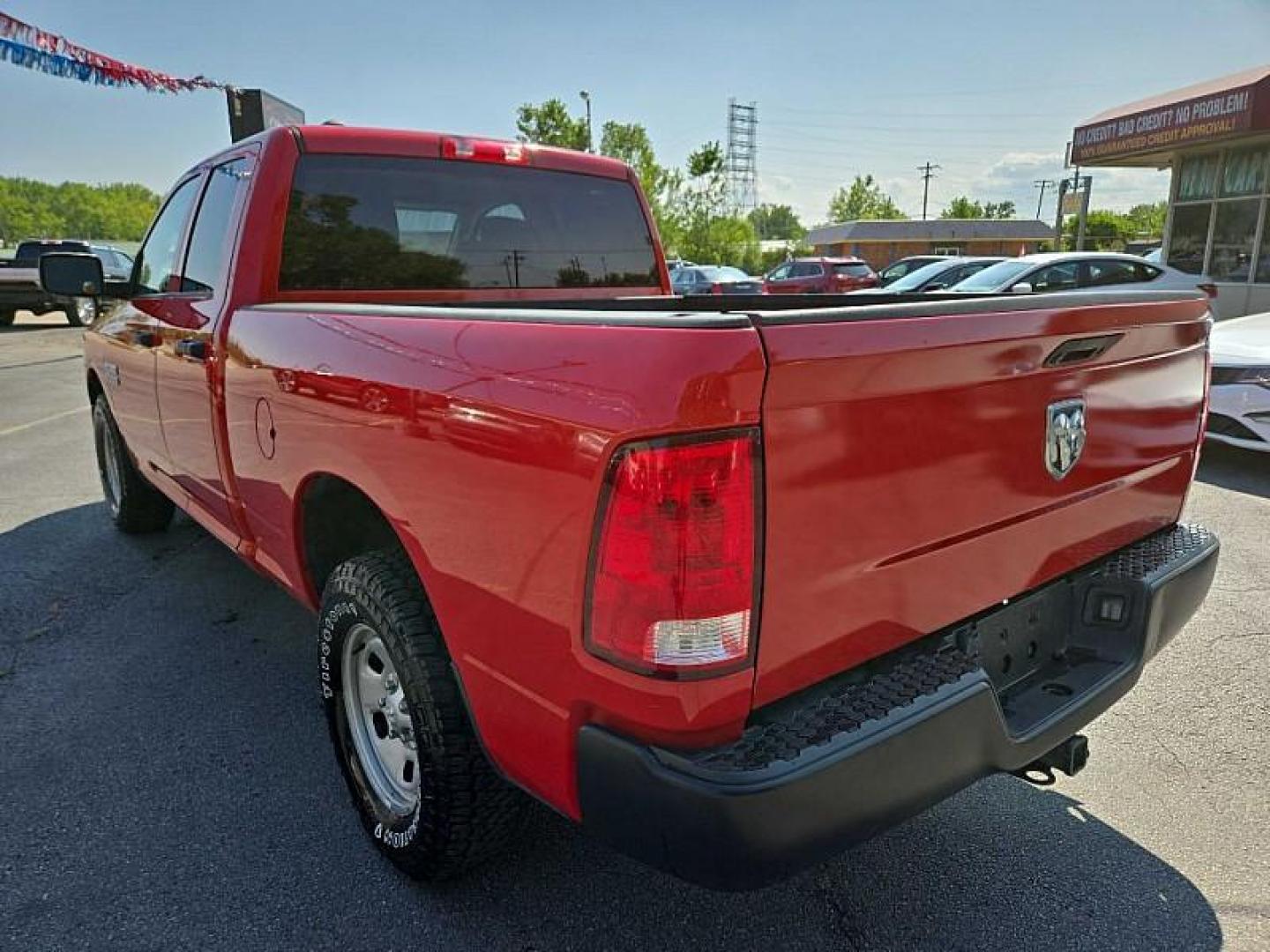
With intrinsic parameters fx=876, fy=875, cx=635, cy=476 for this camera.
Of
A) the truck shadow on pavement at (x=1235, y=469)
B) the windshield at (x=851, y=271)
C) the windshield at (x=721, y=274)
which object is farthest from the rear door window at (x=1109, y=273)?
the windshield at (x=721, y=274)

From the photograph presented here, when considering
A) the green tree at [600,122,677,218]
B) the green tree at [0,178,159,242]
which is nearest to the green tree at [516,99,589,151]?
the green tree at [600,122,677,218]

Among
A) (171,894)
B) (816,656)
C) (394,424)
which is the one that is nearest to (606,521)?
(816,656)

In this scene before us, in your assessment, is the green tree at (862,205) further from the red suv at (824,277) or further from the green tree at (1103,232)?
the red suv at (824,277)

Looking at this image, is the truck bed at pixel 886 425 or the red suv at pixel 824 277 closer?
the truck bed at pixel 886 425

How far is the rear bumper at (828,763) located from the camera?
146 centimetres

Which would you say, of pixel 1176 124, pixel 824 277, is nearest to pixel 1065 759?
pixel 1176 124

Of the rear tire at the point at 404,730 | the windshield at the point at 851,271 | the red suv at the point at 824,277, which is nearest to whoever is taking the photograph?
the rear tire at the point at 404,730

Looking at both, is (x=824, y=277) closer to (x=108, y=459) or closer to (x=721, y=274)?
(x=721, y=274)

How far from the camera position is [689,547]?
1.43 meters

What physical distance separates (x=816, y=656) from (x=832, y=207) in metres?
112

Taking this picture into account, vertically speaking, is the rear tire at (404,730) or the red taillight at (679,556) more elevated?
the red taillight at (679,556)

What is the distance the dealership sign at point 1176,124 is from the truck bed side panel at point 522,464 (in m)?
16.5

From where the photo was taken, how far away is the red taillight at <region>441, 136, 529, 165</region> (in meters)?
3.41

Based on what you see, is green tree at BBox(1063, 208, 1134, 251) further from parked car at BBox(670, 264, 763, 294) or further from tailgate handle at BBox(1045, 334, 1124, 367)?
tailgate handle at BBox(1045, 334, 1124, 367)
